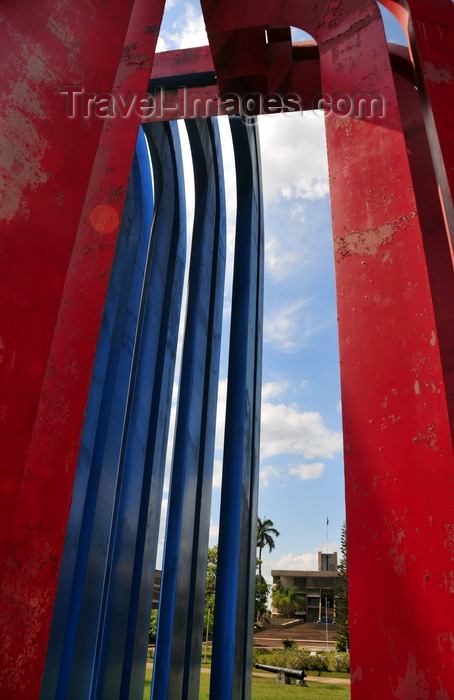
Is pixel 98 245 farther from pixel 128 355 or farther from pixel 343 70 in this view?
pixel 128 355

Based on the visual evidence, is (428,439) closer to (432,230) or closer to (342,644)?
(432,230)

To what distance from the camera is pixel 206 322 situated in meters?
8.44

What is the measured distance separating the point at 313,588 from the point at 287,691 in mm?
34811

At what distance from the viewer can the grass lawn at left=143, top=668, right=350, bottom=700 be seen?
12.1 meters

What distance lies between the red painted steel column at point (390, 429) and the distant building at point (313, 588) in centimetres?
4640

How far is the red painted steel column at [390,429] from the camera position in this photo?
6.39 feet

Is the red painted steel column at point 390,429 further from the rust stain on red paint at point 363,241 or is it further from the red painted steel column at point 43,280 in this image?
the red painted steel column at point 43,280

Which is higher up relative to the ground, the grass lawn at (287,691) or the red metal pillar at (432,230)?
the red metal pillar at (432,230)

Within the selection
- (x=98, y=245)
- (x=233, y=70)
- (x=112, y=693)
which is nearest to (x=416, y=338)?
(x=98, y=245)

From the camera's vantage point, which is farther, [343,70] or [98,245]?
[343,70]

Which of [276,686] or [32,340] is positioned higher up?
[32,340]

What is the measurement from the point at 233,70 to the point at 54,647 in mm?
5933

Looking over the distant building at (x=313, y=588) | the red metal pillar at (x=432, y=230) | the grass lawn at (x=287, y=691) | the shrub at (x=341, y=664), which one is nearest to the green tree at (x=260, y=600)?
the distant building at (x=313, y=588)

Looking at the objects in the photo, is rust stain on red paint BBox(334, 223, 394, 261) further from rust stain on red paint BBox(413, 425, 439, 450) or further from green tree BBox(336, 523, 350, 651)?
green tree BBox(336, 523, 350, 651)
